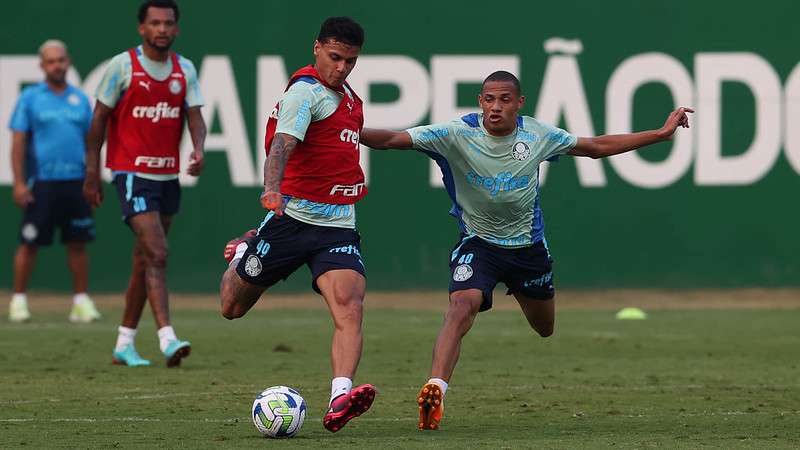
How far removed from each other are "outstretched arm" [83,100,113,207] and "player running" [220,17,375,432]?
302 centimetres

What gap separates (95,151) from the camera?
37.7ft

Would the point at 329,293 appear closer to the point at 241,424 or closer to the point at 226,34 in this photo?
the point at 241,424

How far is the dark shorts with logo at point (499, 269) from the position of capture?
9.05 meters

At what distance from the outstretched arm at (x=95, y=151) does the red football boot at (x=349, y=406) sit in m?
4.30

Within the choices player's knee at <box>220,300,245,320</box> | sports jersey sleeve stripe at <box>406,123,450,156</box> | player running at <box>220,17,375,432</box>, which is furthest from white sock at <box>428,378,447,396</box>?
sports jersey sleeve stripe at <box>406,123,450,156</box>

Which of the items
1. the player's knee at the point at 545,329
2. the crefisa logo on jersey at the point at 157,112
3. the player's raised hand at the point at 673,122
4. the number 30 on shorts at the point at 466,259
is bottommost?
the player's knee at the point at 545,329

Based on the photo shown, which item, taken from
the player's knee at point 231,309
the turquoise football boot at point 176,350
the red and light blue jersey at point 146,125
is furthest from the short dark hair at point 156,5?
the player's knee at point 231,309

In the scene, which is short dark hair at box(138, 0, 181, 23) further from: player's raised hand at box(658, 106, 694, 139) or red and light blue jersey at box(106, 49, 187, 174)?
player's raised hand at box(658, 106, 694, 139)

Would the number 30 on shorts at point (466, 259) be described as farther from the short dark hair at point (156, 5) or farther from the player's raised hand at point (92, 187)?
the short dark hair at point (156, 5)

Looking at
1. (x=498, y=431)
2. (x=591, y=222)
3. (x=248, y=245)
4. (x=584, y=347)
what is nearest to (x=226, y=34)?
(x=591, y=222)

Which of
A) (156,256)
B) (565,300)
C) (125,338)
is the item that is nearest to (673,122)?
(156,256)

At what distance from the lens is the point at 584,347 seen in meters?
13.5

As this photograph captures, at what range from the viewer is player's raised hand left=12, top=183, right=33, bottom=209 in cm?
1563

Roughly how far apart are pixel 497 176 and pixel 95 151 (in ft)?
11.8
